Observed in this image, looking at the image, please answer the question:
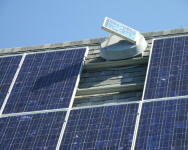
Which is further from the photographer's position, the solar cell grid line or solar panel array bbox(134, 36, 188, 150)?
the solar cell grid line

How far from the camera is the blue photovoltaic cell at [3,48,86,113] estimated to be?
2375cm

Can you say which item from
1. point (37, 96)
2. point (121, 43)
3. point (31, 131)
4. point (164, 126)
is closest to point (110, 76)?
point (121, 43)

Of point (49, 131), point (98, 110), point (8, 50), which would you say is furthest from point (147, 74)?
point (8, 50)

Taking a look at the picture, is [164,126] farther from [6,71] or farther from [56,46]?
[56,46]

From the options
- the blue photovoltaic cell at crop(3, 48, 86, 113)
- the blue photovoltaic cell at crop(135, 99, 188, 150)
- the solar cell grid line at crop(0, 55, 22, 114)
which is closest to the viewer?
the blue photovoltaic cell at crop(135, 99, 188, 150)

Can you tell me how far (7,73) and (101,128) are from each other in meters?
5.84

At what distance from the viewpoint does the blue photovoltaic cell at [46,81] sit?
23.8m

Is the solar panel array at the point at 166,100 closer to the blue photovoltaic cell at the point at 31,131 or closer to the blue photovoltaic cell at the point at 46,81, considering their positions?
the blue photovoltaic cell at the point at 31,131

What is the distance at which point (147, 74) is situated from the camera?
23.6 m

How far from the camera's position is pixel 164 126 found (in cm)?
2088

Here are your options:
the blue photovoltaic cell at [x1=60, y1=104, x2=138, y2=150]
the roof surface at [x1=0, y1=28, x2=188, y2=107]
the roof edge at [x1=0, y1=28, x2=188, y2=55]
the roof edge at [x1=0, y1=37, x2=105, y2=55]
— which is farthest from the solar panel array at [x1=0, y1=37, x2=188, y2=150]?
the roof edge at [x1=0, y1=37, x2=105, y2=55]

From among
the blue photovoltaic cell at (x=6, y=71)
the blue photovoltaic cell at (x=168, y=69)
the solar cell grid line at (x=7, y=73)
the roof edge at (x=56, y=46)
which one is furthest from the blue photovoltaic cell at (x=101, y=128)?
the roof edge at (x=56, y=46)

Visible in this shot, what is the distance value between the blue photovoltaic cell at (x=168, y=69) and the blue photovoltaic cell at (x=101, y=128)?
111cm

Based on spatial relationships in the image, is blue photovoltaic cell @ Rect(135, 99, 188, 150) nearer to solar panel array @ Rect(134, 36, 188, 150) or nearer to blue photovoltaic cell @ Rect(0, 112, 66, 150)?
solar panel array @ Rect(134, 36, 188, 150)
